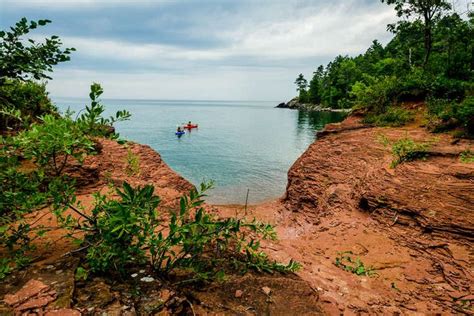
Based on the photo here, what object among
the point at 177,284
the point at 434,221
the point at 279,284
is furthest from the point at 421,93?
the point at 177,284

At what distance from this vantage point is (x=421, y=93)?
13242 millimetres

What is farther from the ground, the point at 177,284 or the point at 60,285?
the point at 60,285

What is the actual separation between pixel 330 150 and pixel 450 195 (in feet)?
16.5

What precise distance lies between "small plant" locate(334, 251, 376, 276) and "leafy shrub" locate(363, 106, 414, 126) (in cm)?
782

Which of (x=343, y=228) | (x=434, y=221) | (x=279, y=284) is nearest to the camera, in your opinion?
(x=279, y=284)

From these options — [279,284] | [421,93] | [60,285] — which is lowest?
[279,284]

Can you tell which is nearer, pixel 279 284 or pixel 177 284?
pixel 177 284

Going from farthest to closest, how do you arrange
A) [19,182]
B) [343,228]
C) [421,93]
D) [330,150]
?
[421,93] < [330,150] < [343,228] < [19,182]

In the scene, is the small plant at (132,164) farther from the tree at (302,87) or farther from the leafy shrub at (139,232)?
the tree at (302,87)

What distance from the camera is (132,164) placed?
8891 millimetres

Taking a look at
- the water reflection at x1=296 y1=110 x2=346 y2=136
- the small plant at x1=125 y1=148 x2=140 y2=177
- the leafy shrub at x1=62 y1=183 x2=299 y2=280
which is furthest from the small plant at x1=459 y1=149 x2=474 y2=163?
the water reflection at x1=296 y1=110 x2=346 y2=136

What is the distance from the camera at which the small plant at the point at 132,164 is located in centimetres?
870

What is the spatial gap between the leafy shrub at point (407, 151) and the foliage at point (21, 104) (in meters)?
9.32

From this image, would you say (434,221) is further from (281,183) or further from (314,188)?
(281,183)
